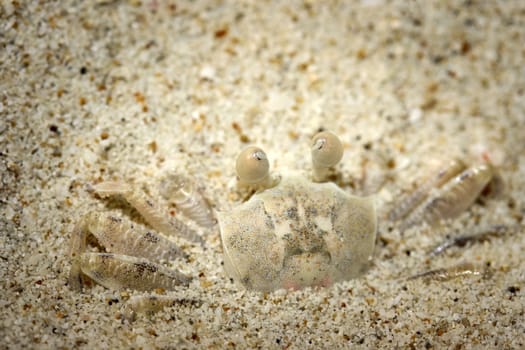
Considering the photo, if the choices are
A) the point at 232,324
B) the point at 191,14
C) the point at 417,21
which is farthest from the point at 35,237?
the point at 417,21

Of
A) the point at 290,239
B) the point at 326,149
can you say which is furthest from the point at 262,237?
the point at 326,149

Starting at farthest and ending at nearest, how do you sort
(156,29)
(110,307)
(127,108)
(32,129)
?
(156,29) → (127,108) → (32,129) → (110,307)

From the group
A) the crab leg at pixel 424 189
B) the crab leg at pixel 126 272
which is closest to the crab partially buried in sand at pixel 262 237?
the crab leg at pixel 126 272

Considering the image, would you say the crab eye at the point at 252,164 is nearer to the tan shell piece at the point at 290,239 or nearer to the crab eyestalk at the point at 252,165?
the crab eyestalk at the point at 252,165

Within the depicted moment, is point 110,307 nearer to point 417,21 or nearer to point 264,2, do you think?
point 264,2

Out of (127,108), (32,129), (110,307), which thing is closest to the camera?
(110,307)

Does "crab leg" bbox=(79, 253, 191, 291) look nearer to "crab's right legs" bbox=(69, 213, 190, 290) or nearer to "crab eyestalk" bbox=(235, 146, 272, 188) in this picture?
"crab's right legs" bbox=(69, 213, 190, 290)
